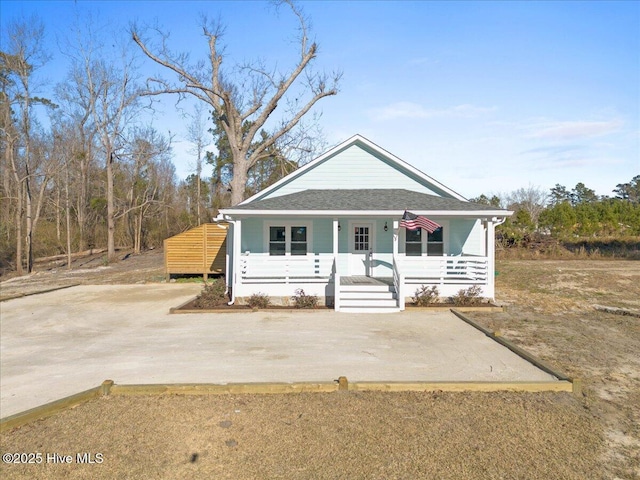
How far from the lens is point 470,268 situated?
12.8 metres

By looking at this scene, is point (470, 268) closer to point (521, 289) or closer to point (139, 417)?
point (521, 289)

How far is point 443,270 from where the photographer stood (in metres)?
12.0

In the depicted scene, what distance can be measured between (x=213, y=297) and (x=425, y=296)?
631 cm

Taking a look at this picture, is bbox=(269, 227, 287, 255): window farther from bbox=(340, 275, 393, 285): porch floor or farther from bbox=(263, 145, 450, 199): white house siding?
bbox=(340, 275, 393, 285): porch floor

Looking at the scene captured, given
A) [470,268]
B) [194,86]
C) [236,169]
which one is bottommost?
[470,268]

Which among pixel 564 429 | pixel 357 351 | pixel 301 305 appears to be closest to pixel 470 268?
pixel 301 305

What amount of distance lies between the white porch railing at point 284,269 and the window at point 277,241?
35.8 inches

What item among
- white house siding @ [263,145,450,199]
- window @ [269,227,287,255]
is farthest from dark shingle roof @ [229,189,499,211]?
window @ [269,227,287,255]

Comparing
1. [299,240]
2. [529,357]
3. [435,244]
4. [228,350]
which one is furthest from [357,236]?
[529,357]

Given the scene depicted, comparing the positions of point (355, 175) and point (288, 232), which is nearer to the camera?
point (288, 232)

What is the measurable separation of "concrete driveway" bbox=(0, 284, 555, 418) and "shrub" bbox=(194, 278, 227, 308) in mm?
1038

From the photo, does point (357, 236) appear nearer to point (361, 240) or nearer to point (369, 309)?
point (361, 240)

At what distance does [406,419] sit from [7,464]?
3.89m

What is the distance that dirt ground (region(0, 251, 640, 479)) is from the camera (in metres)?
3.56
